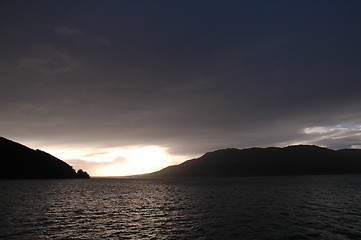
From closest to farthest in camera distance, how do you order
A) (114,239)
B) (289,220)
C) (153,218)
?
(114,239) → (289,220) → (153,218)

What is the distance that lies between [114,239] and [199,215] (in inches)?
867

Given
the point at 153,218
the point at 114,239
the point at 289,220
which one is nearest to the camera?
the point at 114,239

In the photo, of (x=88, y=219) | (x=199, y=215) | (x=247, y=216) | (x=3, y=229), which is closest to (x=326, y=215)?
(x=247, y=216)

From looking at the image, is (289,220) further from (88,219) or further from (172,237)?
(88,219)

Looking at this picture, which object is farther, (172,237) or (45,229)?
(45,229)

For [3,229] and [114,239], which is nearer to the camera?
[114,239]

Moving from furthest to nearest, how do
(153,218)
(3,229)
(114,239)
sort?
1. (153,218)
2. (3,229)
3. (114,239)

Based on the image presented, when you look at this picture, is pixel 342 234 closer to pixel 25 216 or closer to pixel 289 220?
pixel 289 220

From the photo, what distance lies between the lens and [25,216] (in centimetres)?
4853

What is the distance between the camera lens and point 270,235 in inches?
1324

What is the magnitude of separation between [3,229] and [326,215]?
5463cm

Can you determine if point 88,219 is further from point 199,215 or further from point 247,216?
point 247,216

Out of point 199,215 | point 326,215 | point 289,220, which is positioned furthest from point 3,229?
point 326,215

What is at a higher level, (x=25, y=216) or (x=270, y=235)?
(x=25, y=216)
